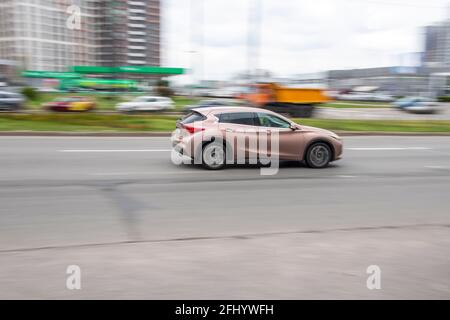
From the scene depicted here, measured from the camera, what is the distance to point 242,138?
10281 millimetres

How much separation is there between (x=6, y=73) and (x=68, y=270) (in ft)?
300

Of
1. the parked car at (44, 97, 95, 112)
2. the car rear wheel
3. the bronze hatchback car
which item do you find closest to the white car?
the parked car at (44, 97, 95, 112)

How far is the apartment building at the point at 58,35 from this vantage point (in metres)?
110

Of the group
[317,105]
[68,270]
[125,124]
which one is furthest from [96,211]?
[317,105]

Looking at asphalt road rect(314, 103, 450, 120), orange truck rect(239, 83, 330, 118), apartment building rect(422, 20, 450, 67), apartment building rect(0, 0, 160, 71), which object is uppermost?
apartment building rect(0, 0, 160, 71)

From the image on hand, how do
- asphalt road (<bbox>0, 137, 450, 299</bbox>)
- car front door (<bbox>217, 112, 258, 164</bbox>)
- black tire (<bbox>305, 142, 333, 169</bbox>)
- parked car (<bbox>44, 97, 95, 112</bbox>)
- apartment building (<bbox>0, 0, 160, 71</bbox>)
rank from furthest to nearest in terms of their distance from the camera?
apartment building (<bbox>0, 0, 160, 71</bbox>)
parked car (<bbox>44, 97, 95, 112</bbox>)
black tire (<bbox>305, 142, 333, 169</bbox>)
car front door (<bbox>217, 112, 258, 164</bbox>)
asphalt road (<bbox>0, 137, 450, 299</bbox>)

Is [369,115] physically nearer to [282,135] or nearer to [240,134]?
[282,135]

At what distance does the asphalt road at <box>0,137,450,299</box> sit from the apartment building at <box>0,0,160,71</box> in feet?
334

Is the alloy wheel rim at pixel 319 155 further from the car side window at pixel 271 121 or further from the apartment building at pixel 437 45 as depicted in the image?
the apartment building at pixel 437 45

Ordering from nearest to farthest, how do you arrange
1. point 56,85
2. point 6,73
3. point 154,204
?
point 154,204
point 6,73
point 56,85

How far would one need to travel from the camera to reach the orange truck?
33062mm

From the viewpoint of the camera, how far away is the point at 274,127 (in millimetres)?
10586

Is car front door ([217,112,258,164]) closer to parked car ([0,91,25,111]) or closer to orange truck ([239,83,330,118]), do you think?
orange truck ([239,83,330,118])
